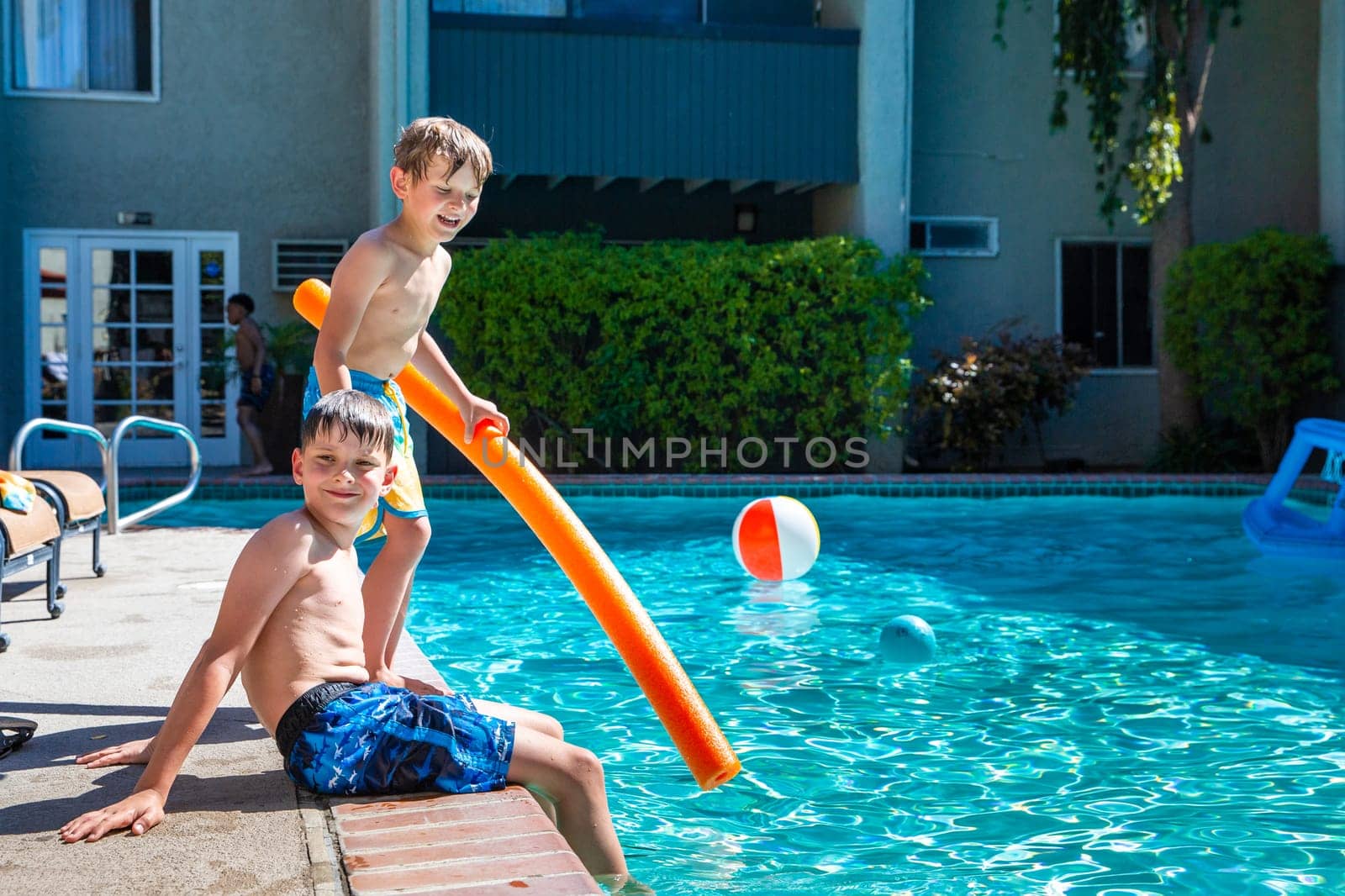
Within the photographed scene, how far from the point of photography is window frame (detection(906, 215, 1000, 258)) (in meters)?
14.8

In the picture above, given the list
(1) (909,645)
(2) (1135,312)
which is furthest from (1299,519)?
(2) (1135,312)

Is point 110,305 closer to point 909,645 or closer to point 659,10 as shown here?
point 659,10

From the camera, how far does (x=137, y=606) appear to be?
5.23m

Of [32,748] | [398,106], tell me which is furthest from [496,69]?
[32,748]

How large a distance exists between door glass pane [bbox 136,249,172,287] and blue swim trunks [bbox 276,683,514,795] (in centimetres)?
1235

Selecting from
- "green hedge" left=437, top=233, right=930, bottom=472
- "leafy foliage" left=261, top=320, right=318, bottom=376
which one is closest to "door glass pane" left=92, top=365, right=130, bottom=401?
"leafy foliage" left=261, top=320, right=318, bottom=376

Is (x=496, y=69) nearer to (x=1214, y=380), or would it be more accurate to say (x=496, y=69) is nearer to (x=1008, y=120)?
(x=1008, y=120)

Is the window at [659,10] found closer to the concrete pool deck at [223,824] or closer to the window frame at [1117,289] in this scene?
the window frame at [1117,289]

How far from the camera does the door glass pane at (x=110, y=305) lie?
13984 mm

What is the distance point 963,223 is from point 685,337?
4.06 metres

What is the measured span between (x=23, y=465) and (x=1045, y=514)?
393 inches

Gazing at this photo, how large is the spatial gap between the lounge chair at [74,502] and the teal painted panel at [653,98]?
7509mm

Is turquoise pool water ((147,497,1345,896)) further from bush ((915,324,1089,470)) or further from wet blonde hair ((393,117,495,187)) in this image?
bush ((915,324,1089,470))

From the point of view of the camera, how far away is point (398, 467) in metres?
3.58
